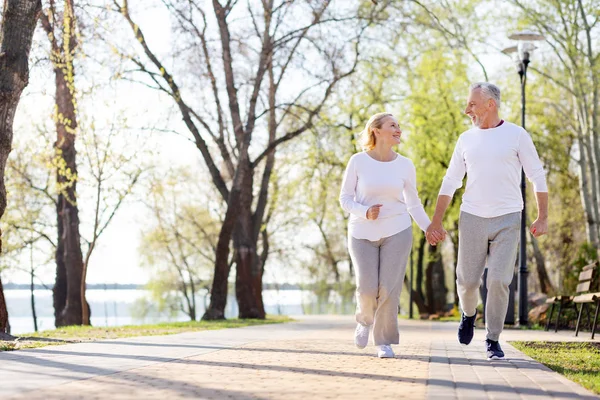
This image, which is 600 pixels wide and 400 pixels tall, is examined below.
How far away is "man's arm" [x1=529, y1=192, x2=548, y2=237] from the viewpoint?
316 inches

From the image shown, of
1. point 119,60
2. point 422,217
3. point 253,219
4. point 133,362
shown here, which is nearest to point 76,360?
point 133,362

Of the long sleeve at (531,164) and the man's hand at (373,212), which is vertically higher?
the long sleeve at (531,164)

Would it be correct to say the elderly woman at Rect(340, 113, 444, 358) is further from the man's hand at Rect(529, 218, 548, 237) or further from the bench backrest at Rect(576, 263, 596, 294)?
the bench backrest at Rect(576, 263, 596, 294)

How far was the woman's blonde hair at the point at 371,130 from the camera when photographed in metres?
8.76

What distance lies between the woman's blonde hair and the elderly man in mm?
776

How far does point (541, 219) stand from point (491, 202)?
0.45 meters

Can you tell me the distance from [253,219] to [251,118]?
449cm

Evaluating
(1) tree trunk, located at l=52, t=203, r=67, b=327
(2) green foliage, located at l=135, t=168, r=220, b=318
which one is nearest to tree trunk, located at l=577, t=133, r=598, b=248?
(1) tree trunk, located at l=52, t=203, r=67, b=327

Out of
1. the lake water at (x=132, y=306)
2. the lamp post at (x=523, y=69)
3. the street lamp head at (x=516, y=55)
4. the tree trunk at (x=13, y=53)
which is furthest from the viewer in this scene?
the lake water at (x=132, y=306)

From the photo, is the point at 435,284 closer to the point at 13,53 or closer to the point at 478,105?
the point at 13,53

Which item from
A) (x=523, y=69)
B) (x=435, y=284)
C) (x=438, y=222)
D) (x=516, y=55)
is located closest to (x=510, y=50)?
(x=516, y=55)

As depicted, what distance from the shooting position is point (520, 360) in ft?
27.8

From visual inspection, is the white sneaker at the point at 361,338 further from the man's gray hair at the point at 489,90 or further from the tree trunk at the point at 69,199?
the tree trunk at the point at 69,199

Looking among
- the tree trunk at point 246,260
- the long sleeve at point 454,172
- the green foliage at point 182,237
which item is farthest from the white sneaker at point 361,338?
the green foliage at point 182,237
